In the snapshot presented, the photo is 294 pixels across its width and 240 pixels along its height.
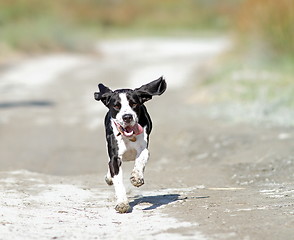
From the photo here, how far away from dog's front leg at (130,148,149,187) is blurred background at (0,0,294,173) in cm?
420

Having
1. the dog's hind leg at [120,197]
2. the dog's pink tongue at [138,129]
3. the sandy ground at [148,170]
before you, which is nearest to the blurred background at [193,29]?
the sandy ground at [148,170]

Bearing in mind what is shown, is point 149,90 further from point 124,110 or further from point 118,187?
point 118,187

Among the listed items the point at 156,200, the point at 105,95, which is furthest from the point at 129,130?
the point at 156,200

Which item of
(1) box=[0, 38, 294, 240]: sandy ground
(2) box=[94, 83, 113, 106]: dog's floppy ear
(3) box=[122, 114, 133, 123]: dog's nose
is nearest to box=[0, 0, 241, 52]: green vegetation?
(1) box=[0, 38, 294, 240]: sandy ground

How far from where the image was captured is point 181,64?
1169 inches

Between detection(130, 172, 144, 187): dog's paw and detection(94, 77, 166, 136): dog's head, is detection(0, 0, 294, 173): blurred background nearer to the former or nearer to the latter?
detection(94, 77, 166, 136): dog's head

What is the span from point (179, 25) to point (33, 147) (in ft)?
145

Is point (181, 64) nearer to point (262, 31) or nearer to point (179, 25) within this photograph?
point (262, 31)

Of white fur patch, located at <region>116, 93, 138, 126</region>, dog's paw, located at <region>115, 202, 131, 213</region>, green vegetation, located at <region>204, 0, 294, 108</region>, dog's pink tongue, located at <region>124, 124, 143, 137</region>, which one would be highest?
green vegetation, located at <region>204, 0, 294, 108</region>

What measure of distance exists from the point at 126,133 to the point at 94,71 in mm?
19041

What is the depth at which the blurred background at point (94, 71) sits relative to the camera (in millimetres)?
15164

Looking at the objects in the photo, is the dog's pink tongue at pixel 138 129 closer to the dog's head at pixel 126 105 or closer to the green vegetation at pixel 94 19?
the dog's head at pixel 126 105

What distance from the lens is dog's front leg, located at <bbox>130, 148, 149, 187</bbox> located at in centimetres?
812

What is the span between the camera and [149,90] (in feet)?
28.2
